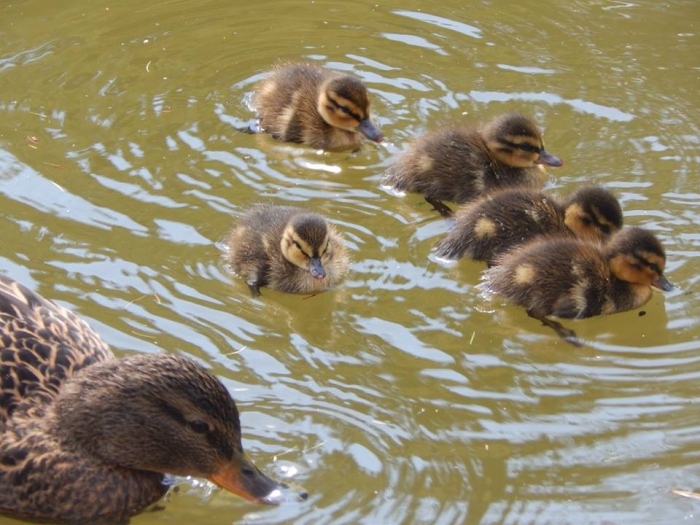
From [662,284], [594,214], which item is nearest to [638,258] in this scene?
[662,284]

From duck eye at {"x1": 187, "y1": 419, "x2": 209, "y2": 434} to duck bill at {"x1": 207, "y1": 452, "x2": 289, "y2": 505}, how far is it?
109 millimetres

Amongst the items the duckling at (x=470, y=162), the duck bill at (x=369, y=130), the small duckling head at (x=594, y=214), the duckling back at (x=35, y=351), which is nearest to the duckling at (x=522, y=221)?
the small duckling head at (x=594, y=214)

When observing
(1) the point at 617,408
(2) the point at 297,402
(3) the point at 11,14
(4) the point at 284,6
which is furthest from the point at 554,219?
(3) the point at 11,14

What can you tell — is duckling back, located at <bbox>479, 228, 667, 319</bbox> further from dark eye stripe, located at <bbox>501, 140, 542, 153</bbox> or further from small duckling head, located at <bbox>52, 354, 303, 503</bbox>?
small duckling head, located at <bbox>52, 354, 303, 503</bbox>

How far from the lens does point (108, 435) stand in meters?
3.16

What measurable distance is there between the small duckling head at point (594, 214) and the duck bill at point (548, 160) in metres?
0.42

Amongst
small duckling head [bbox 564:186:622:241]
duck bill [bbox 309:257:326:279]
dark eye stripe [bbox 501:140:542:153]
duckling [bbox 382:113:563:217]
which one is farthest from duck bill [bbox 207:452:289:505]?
dark eye stripe [bbox 501:140:542:153]

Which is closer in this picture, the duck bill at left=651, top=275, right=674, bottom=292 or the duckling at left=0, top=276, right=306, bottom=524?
the duckling at left=0, top=276, right=306, bottom=524

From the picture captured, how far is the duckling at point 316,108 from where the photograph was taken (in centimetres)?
533

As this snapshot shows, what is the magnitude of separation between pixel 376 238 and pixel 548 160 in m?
0.83

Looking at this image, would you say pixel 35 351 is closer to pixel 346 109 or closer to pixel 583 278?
pixel 583 278

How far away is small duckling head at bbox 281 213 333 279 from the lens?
14.2 feet

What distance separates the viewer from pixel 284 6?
669cm

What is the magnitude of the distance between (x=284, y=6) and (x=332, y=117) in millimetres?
1542
